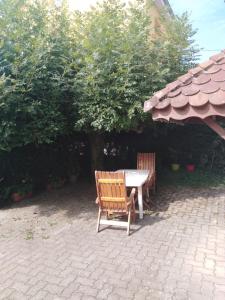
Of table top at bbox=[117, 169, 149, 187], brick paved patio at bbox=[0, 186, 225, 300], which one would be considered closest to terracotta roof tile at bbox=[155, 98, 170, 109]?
brick paved patio at bbox=[0, 186, 225, 300]

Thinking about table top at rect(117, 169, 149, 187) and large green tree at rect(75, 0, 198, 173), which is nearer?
table top at rect(117, 169, 149, 187)

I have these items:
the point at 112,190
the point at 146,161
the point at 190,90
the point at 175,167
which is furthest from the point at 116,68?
the point at 175,167

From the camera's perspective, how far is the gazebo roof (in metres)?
3.04

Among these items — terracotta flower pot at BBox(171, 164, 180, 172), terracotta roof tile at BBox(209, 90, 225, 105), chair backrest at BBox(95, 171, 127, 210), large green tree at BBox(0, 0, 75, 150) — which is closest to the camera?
terracotta roof tile at BBox(209, 90, 225, 105)

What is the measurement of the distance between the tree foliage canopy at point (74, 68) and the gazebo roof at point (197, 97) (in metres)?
2.87

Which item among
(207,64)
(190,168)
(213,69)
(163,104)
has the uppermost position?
(207,64)

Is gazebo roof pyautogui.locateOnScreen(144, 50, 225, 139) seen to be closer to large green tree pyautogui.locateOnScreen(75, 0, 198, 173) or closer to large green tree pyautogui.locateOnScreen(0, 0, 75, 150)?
large green tree pyautogui.locateOnScreen(75, 0, 198, 173)

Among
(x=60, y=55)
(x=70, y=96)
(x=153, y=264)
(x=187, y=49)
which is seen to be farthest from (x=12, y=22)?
(x=153, y=264)

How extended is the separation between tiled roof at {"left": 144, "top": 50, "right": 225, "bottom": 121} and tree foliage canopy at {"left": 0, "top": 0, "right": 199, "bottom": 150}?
286 centimetres

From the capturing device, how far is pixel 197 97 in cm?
316

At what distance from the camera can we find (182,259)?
4.45 meters

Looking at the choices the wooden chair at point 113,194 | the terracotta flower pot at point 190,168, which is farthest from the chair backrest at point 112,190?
the terracotta flower pot at point 190,168

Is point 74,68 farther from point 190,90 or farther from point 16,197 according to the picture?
point 190,90

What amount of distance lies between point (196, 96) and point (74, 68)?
180 inches
